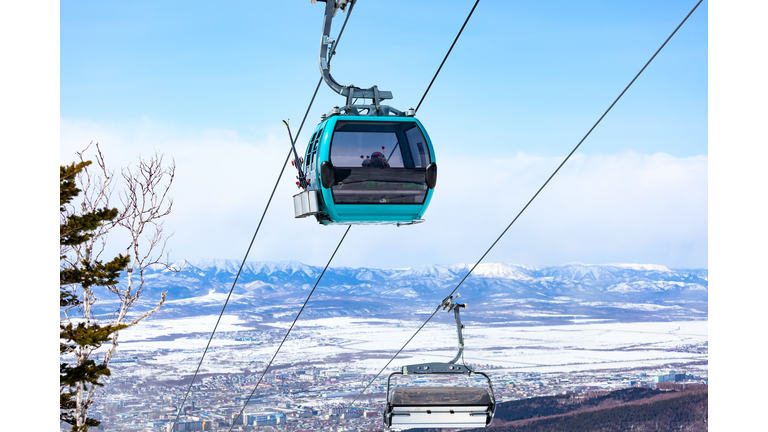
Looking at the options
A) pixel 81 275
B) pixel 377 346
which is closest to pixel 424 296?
pixel 377 346

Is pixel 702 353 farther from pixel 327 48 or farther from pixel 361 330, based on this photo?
pixel 327 48

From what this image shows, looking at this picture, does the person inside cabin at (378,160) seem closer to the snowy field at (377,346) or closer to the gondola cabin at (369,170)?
the gondola cabin at (369,170)

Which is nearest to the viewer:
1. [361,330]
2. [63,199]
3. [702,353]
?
[63,199]

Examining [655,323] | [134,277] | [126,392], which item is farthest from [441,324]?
[134,277]

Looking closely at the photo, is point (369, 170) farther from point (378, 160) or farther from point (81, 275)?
point (81, 275)

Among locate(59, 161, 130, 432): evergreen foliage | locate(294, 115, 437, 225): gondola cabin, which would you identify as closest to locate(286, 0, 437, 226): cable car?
locate(294, 115, 437, 225): gondola cabin

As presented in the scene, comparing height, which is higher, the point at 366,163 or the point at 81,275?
the point at 366,163
